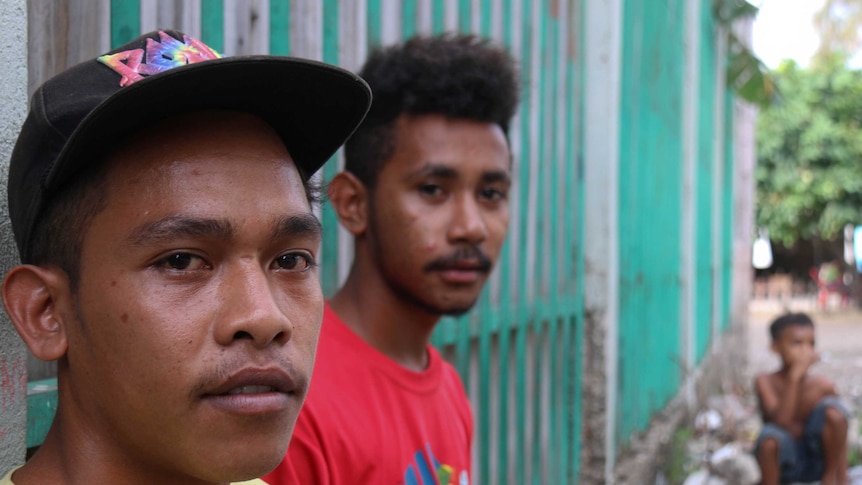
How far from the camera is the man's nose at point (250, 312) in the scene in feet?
3.76

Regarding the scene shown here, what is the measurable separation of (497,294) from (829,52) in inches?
862

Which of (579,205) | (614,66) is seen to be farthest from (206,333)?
(614,66)

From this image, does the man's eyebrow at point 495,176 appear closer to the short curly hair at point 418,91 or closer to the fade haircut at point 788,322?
the short curly hair at point 418,91

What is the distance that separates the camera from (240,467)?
1150 mm

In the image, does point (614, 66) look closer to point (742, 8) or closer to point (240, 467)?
point (240, 467)

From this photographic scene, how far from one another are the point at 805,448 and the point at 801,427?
13 centimetres

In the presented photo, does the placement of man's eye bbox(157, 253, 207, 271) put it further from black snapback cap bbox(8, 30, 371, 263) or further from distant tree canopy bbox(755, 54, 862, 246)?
distant tree canopy bbox(755, 54, 862, 246)

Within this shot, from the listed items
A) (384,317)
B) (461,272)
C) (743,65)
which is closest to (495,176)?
(461,272)

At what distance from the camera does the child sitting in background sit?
5.65 m

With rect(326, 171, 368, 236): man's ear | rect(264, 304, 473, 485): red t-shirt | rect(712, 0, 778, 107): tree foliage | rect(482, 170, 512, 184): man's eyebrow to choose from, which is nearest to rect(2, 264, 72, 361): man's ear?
rect(264, 304, 473, 485): red t-shirt

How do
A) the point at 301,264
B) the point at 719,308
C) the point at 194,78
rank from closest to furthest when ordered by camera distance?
the point at 194,78 < the point at 301,264 < the point at 719,308

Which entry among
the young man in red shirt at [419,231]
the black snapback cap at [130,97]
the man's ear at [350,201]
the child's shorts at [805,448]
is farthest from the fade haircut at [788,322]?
the black snapback cap at [130,97]

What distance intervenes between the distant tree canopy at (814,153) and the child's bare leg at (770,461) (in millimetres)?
16759

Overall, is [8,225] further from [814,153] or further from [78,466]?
[814,153]
